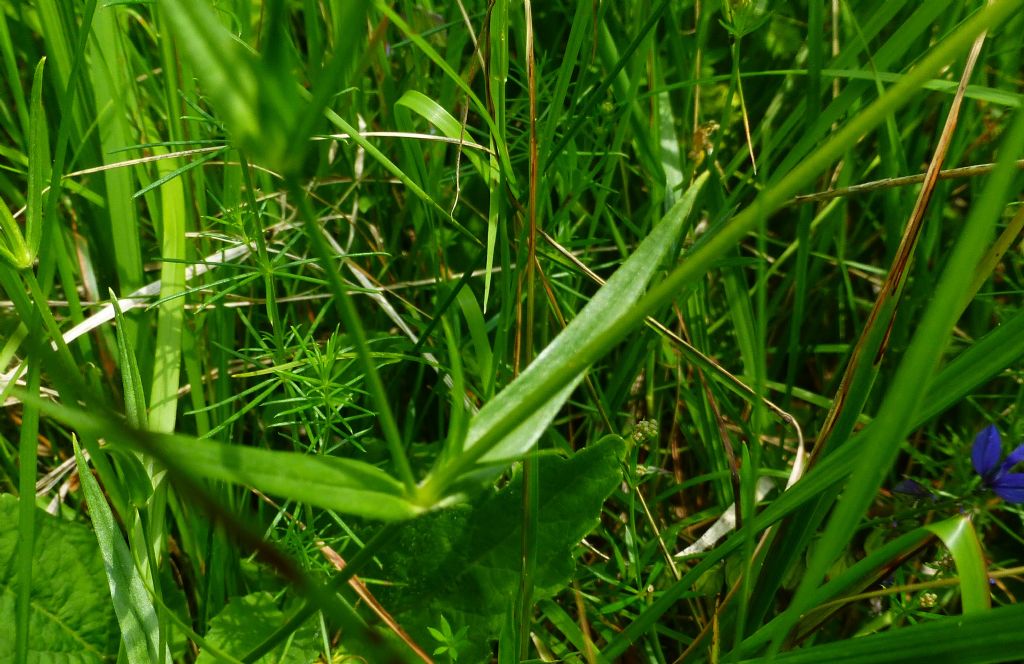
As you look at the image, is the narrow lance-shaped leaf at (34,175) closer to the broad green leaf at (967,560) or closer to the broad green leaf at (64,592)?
the broad green leaf at (64,592)

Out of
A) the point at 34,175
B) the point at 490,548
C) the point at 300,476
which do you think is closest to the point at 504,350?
the point at 490,548

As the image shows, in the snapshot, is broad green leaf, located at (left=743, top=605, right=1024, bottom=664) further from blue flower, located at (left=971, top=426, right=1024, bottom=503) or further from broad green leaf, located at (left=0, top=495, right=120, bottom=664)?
broad green leaf, located at (left=0, top=495, right=120, bottom=664)

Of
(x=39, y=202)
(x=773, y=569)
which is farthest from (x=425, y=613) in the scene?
(x=39, y=202)

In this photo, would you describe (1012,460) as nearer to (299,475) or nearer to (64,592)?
(299,475)

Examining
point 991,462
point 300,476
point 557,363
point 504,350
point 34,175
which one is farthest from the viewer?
point 991,462

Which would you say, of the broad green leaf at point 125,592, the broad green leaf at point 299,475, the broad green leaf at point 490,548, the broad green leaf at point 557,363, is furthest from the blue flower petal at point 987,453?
the broad green leaf at point 125,592

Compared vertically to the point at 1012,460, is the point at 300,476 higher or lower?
higher

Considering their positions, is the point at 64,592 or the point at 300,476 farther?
the point at 64,592

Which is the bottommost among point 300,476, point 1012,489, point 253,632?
point 253,632
